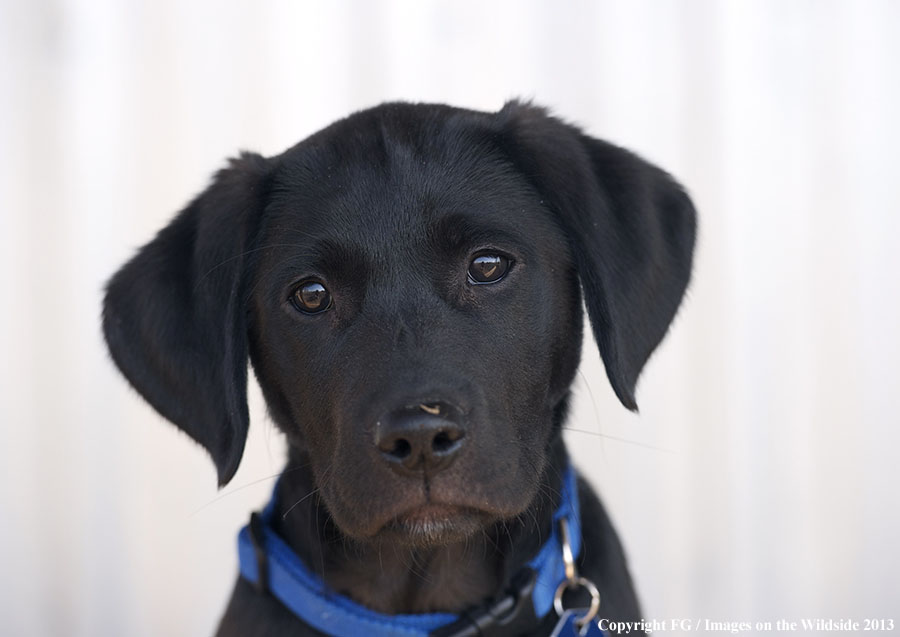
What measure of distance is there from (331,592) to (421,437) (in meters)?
0.66

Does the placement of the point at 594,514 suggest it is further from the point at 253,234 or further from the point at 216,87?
the point at 216,87

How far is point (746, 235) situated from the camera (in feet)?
12.2

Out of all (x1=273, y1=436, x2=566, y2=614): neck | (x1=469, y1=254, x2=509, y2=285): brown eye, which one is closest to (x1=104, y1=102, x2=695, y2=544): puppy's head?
(x1=469, y1=254, x2=509, y2=285): brown eye

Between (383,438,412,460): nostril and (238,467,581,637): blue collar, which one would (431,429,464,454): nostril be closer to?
(383,438,412,460): nostril

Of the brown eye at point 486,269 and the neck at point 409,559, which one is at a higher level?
the brown eye at point 486,269

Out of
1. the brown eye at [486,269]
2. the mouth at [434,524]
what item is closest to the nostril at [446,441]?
the mouth at [434,524]

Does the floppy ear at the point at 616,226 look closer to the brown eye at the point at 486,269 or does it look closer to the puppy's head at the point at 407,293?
the puppy's head at the point at 407,293

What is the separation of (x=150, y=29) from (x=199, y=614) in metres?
2.14

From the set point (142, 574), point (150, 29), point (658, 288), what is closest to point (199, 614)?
point (142, 574)

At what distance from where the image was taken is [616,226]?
2332mm

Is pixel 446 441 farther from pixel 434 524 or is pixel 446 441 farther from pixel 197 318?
pixel 197 318

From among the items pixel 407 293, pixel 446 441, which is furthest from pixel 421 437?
pixel 407 293

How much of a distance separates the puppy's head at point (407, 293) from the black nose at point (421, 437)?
4 centimetres

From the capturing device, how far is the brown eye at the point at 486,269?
86.7 inches
